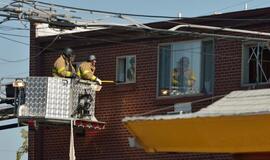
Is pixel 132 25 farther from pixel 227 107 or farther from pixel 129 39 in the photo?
pixel 129 39

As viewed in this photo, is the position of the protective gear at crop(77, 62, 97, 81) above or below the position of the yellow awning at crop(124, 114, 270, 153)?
above

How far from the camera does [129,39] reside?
25.8 m

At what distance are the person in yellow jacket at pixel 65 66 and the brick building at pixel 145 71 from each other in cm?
170

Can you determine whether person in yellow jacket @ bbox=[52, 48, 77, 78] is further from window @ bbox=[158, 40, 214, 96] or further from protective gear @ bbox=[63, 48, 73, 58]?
window @ bbox=[158, 40, 214, 96]

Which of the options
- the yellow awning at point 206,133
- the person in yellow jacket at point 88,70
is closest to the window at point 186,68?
the person in yellow jacket at point 88,70

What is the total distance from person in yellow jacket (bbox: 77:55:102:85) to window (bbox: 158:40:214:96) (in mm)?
1906

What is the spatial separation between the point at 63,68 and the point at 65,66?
145mm

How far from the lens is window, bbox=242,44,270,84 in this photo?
2356 cm

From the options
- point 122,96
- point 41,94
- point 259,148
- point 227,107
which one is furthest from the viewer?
point 122,96

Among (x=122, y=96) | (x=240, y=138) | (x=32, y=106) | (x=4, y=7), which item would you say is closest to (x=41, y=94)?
(x=32, y=106)

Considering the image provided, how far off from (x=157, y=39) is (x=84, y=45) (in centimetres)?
254

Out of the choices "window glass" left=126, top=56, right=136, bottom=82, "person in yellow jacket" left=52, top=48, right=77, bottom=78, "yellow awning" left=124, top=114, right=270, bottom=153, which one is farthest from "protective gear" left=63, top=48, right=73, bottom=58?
"yellow awning" left=124, top=114, right=270, bottom=153

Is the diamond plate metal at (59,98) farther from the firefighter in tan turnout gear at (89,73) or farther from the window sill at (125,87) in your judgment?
the window sill at (125,87)

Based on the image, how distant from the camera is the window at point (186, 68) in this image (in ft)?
80.4
